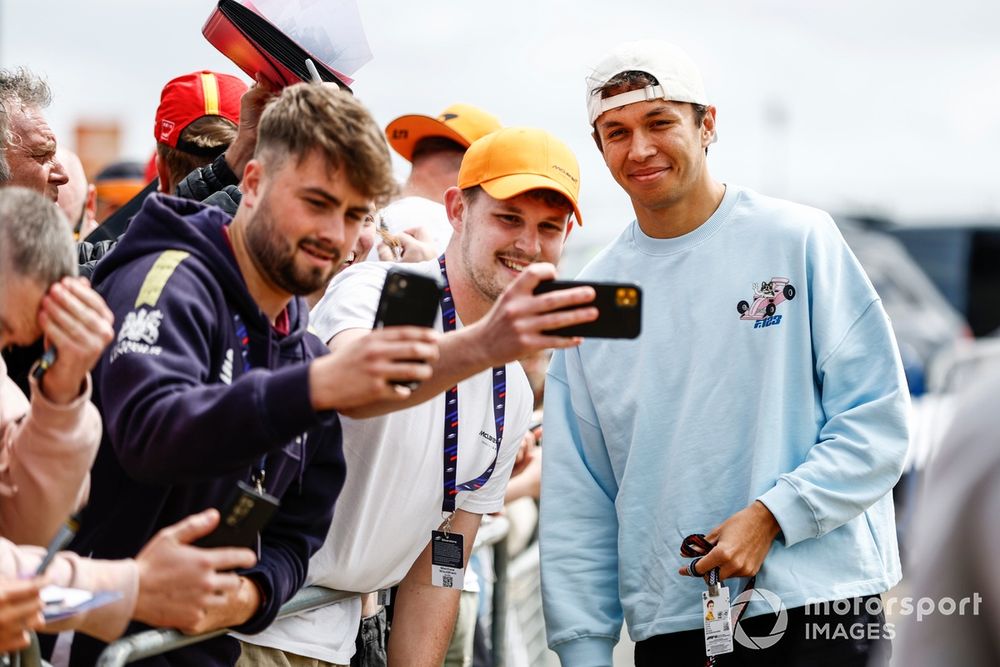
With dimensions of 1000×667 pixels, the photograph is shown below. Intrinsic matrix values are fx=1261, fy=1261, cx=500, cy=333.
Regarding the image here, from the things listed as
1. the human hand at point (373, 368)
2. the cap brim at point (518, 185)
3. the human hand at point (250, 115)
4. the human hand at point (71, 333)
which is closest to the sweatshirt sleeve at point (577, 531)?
the cap brim at point (518, 185)

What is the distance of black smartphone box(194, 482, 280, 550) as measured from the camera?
2.51 meters

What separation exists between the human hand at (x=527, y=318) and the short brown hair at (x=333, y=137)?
1.58 feet

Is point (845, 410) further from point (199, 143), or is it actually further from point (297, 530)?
point (199, 143)

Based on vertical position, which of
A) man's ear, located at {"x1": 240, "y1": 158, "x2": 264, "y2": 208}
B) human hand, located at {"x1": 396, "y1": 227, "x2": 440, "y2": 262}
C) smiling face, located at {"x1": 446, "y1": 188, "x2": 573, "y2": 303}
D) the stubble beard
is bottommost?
the stubble beard

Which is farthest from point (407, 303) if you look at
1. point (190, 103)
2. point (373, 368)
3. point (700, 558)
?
point (190, 103)

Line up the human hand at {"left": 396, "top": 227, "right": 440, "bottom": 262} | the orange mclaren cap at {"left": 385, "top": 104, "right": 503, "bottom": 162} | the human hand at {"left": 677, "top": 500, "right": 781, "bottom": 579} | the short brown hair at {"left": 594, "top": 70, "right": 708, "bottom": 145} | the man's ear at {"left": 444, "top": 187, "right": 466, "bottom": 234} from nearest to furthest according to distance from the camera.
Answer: the human hand at {"left": 677, "top": 500, "right": 781, "bottom": 579}
the short brown hair at {"left": 594, "top": 70, "right": 708, "bottom": 145}
the man's ear at {"left": 444, "top": 187, "right": 466, "bottom": 234}
the human hand at {"left": 396, "top": 227, "right": 440, "bottom": 262}
the orange mclaren cap at {"left": 385, "top": 104, "right": 503, "bottom": 162}

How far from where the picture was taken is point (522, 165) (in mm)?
3979

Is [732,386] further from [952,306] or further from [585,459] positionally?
[952,306]

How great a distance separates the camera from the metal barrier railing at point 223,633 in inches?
104

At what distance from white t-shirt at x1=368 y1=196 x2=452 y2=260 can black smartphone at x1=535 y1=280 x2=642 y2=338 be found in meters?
2.25

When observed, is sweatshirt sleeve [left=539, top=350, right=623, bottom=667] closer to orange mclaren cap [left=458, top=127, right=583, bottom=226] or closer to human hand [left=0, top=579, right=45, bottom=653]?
orange mclaren cap [left=458, top=127, right=583, bottom=226]

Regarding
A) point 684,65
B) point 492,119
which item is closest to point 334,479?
point 684,65

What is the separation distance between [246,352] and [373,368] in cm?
64

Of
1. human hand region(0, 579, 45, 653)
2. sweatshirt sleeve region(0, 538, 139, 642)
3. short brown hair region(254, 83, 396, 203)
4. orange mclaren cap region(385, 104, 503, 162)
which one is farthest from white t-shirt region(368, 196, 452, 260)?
human hand region(0, 579, 45, 653)
